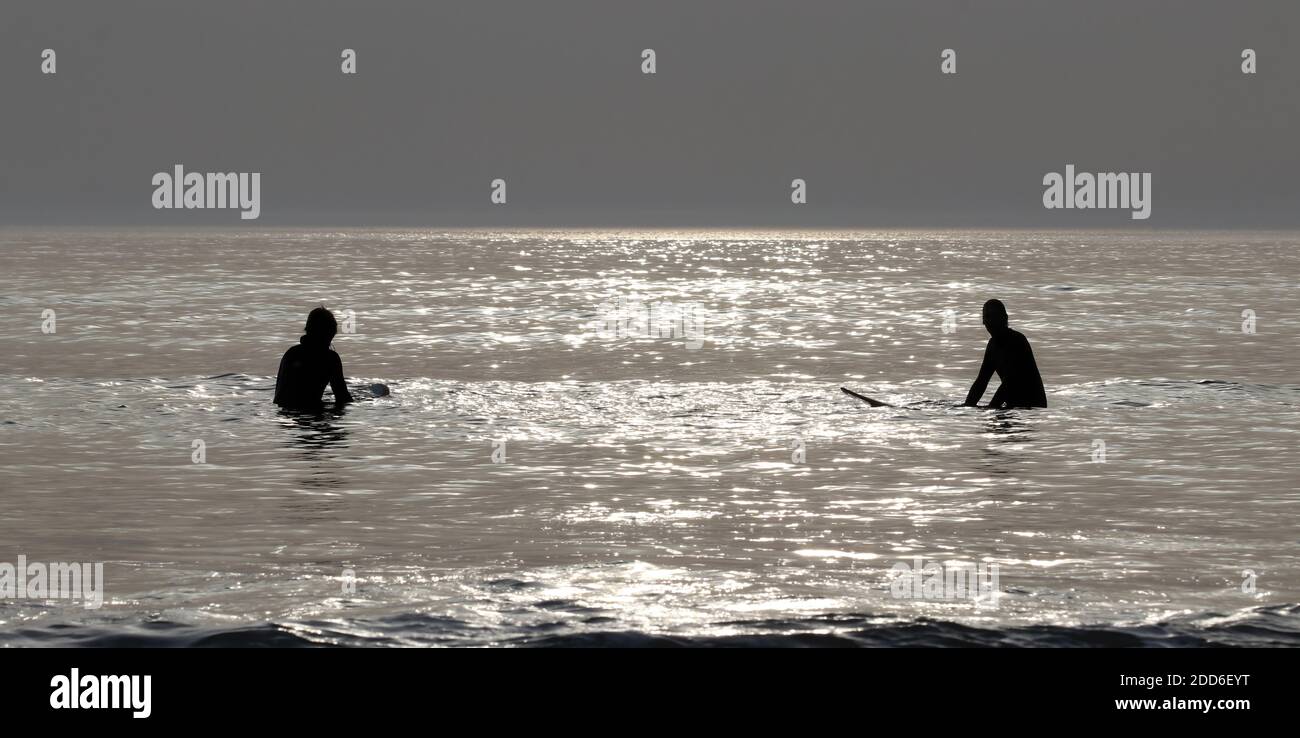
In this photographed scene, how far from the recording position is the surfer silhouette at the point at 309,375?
72.1 feet

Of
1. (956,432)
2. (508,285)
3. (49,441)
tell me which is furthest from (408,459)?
(508,285)

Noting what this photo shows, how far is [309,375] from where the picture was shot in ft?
73.4

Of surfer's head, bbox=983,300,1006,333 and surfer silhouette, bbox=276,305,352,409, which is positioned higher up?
surfer's head, bbox=983,300,1006,333

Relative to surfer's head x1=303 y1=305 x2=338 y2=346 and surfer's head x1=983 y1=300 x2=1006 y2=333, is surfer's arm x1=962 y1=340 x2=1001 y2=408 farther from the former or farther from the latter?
surfer's head x1=303 y1=305 x2=338 y2=346

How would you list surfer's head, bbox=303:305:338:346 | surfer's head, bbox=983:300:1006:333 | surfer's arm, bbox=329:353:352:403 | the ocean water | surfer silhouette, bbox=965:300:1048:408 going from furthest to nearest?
surfer's arm, bbox=329:353:352:403 → surfer silhouette, bbox=965:300:1048:408 → surfer's head, bbox=983:300:1006:333 → surfer's head, bbox=303:305:338:346 → the ocean water

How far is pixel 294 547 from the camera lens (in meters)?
12.8

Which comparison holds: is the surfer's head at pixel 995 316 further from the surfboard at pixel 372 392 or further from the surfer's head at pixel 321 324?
the surfboard at pixel 372 392

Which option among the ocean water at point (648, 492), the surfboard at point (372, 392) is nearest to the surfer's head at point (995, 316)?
the ocean water at point (648, 492)

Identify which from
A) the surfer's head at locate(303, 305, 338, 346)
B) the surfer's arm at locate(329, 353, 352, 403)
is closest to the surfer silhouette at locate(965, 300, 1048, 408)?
the surfer's head at locate(303, 305, 338, 346)

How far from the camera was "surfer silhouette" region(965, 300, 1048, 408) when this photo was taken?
21.5 m

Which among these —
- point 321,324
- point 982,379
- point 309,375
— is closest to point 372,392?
point 309,375

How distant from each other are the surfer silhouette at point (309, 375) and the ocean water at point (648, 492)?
352mm

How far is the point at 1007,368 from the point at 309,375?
9.93 metres

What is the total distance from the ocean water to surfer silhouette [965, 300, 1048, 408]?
388 millimetres
